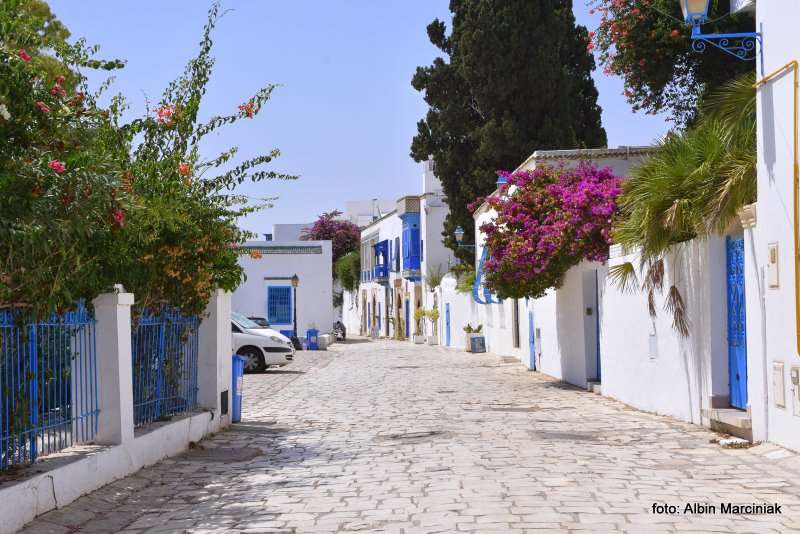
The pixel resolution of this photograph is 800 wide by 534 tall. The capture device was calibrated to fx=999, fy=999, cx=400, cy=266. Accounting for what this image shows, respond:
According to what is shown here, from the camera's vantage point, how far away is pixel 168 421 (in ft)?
37.7

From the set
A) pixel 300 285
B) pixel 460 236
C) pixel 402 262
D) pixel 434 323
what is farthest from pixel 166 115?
pixel 402 262

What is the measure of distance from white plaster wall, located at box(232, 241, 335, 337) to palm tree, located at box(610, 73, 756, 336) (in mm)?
33478

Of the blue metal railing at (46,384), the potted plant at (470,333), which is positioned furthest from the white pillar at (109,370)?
the potted plant at (470,333)

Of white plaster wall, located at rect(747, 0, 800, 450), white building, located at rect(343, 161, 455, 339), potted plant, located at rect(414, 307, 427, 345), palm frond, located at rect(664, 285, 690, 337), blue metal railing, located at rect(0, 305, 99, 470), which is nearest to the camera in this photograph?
blue metal railing, located at rect(0, 305, 99, 470)

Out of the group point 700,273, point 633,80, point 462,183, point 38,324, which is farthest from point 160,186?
point 462,183

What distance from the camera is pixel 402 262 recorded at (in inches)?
2137

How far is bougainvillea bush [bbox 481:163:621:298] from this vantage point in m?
19.2

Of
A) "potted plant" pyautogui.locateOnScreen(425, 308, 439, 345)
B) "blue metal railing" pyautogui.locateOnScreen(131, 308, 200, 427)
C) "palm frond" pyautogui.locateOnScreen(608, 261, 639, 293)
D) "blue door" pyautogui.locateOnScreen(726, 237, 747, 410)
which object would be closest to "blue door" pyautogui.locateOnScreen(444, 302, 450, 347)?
"potted plant" pyautogui.locateOnScreen(425, 308, 439, 345)

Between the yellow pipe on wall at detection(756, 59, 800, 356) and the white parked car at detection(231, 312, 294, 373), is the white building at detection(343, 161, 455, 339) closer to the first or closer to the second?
the white parked car at detection(231, 312, 294, 373)

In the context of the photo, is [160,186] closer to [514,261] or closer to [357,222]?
[514,261]

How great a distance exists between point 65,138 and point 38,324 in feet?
5.17

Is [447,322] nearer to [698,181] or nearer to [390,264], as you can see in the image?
[390,264]

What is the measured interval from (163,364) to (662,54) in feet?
45.7

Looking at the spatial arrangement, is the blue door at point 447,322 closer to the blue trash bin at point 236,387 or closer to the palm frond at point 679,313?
the blue trash bin at point 236,387
